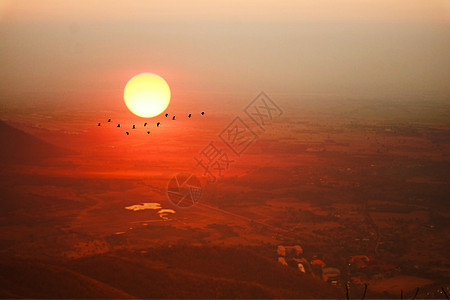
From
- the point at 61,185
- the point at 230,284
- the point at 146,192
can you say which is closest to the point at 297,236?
the point at 230,284

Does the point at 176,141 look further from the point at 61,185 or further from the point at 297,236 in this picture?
the point at 297,236

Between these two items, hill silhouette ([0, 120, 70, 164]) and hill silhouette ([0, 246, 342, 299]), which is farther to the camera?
hill silhouette ([0, 120, 70, 164])

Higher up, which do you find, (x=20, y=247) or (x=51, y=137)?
(x=51, y=137)

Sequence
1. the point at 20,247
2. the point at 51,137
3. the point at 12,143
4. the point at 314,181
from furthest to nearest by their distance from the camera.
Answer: the point at 51,137 → the point at 12,143 → the point at 314,181 → the point at 20,247

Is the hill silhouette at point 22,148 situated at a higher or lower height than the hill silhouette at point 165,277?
higher

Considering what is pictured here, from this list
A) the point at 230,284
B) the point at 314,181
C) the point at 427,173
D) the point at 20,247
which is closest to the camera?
Answer: the point at 230,284

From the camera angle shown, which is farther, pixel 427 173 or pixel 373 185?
pixel 427 173

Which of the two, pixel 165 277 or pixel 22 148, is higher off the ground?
pixel 22 148

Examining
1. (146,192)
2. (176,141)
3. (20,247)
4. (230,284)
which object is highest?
(176,141)

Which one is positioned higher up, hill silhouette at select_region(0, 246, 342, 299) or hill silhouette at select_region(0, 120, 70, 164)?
hill silhouette at select_region(0, 120, 70, 164)

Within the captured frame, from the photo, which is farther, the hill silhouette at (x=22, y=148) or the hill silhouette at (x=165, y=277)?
the hill silhouette at (x=22, y=148)

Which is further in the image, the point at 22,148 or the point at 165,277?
the point at 22,148
